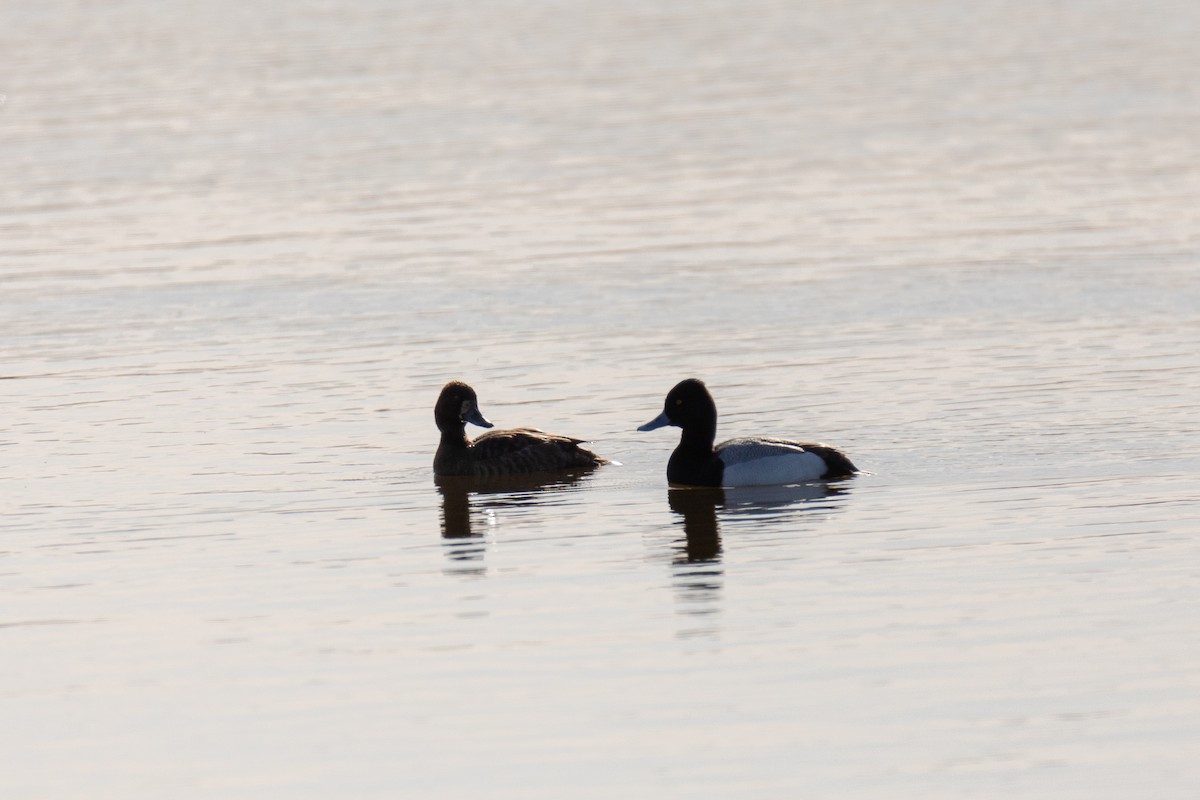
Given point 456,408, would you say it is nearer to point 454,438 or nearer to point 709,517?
point 454,438

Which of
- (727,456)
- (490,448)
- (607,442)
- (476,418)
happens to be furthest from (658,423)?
(476,418)

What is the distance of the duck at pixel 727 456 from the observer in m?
16.1

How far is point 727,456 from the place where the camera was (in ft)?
54.3

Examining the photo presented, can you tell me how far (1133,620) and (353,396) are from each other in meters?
9.51

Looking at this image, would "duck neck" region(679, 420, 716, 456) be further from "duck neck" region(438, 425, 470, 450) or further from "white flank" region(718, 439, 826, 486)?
"duck neck" region(438, 425, 470, 450)

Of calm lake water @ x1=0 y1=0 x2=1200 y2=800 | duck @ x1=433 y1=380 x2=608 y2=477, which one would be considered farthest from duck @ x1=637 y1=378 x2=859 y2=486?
duck @ x1=433 y1=380 x2=608 y2=477

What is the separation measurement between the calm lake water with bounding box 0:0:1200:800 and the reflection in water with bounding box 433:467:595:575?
79 millimetres

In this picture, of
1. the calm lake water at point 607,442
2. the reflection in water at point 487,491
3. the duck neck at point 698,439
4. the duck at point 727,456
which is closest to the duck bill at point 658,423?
the duck at point 727,456

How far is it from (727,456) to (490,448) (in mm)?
1980

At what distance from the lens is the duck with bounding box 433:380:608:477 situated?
55.8 ft

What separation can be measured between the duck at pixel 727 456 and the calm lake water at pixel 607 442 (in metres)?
0.24

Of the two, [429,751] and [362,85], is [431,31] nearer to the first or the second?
[362,85]

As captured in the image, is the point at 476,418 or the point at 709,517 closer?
the point at 709,517

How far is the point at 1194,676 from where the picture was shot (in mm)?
10672
